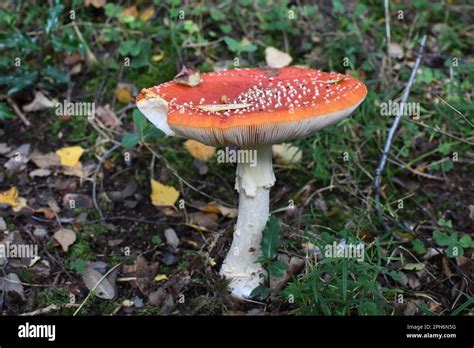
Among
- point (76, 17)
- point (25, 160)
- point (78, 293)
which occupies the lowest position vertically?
point (78, 293)

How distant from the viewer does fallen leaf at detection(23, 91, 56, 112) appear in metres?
4.95

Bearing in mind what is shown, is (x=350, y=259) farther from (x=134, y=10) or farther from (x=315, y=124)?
(x=134, y=10)

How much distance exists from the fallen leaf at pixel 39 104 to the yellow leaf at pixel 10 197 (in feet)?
3.31

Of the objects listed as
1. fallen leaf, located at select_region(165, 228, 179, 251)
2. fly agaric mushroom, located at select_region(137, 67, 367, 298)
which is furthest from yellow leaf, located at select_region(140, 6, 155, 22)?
fallen leaf, located at select_region(165, 228, 179, 251)

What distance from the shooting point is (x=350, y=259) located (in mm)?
3303

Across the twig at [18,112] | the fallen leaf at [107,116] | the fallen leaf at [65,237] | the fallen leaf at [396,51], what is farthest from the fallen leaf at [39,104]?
the fallen leaf at [396,51]

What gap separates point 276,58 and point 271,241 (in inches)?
88.7

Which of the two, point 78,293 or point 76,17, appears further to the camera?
point 76,17

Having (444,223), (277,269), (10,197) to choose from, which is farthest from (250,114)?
(10,197)

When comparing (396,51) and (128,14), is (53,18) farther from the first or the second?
(396,51)

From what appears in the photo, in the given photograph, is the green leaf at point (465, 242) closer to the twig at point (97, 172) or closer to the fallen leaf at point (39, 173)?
the twig at point (97, 172)

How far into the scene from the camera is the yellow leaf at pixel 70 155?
4.59 meters
